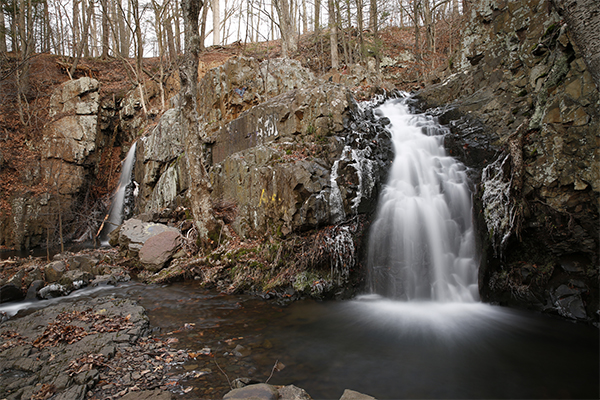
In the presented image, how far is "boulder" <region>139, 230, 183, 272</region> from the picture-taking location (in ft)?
27.1

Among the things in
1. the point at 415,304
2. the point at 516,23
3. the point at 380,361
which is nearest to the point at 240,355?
the point at 380,361

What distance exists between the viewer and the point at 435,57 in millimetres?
16734

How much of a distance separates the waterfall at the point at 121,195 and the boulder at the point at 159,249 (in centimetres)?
702

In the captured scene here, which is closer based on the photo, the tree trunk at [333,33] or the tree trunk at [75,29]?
the tree trunk at [333,33]

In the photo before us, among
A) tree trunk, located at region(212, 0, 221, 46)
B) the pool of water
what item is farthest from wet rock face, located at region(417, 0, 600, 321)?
tree trunk, located at region(212, 0, 221, 46)

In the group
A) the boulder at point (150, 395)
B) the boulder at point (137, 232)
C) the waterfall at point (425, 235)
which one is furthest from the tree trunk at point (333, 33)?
the boulder at point (150, 395)

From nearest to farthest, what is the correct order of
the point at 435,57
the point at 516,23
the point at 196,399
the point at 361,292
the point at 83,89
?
1. the point at 196,399
2. the point at 361,292
3. the point at 516,23
4. the point at 83,89
5. the point at 435,57

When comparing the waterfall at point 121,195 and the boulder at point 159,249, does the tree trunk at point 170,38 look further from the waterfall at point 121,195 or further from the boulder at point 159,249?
the boulder at point 159,249

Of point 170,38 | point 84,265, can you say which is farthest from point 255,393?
point 170,38

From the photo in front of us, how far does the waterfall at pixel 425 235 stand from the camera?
19.7ft

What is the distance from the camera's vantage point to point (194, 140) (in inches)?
330

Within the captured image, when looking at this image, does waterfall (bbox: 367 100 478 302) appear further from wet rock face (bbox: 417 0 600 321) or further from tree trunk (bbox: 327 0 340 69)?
tree trunk (bbox: 327 0 340 69)

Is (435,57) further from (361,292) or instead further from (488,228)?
(361,292)

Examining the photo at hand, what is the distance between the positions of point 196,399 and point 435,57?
19236 millimetres
